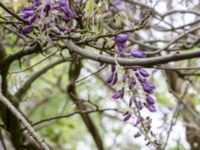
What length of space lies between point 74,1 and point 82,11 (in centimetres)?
3

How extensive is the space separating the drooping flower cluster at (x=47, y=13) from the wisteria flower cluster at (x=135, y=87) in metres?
0.13

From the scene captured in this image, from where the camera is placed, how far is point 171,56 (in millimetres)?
934

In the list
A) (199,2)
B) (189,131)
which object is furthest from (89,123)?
(199,2)

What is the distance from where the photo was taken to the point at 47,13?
1.04 meters

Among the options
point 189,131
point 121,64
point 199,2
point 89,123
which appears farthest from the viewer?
point 189,131

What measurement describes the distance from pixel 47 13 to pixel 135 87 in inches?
10.1

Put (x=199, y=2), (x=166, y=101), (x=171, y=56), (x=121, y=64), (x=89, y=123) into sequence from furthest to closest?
(x=166, y=101), (x=89, y=123), (x=199, y=2), (x=121, y=64), (x=171, y=56)

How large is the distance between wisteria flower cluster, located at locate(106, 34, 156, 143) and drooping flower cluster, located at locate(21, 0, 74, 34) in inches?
5.2

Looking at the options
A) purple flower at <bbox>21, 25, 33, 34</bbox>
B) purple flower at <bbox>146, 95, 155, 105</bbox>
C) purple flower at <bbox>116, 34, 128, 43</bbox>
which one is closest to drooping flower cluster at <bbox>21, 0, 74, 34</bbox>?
purple flower at <bbox>21, 25, 33, 34</bbox>

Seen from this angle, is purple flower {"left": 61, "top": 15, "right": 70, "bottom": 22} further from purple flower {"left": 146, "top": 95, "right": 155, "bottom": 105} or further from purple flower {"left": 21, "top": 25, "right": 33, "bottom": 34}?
purple flower {"left": 146, "top": 95, "right": 155, "bottom": 105}

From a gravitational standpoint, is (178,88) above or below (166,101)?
above

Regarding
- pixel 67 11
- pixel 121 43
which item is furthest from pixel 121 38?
pixel 67 11

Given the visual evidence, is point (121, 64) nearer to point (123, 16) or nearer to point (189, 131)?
point (123, 16)

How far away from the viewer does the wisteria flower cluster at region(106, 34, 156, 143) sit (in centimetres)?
110
